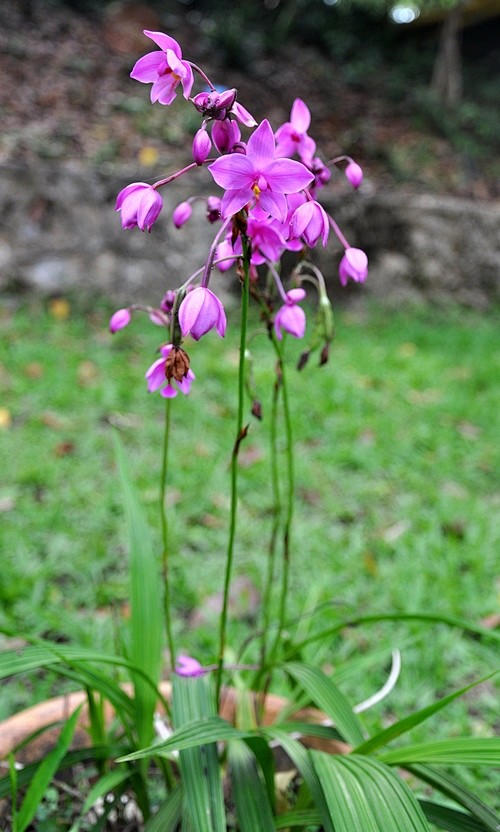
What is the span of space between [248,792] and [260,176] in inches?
31.4

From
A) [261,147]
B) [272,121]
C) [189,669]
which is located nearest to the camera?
[261,147]

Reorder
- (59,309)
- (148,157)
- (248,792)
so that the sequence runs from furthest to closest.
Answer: (148,157) < (59,309) < (248,792)

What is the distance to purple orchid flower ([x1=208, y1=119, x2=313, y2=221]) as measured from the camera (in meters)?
0.67

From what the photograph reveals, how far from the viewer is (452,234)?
4.84m

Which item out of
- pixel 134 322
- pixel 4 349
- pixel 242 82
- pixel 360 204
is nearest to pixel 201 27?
pixel 242 82

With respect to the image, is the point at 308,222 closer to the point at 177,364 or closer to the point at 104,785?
the point at 177,364

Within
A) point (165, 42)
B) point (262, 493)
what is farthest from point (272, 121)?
point (165, 42)

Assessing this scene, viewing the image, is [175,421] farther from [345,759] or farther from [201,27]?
[201,27]

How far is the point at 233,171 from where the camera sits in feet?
2.23

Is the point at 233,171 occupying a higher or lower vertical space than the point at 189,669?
higher

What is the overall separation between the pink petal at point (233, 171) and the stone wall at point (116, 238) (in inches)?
137

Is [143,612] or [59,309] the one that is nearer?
[143,612]

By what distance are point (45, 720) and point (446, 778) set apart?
0.68 meters

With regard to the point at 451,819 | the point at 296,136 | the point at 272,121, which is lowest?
the point at 451,819
